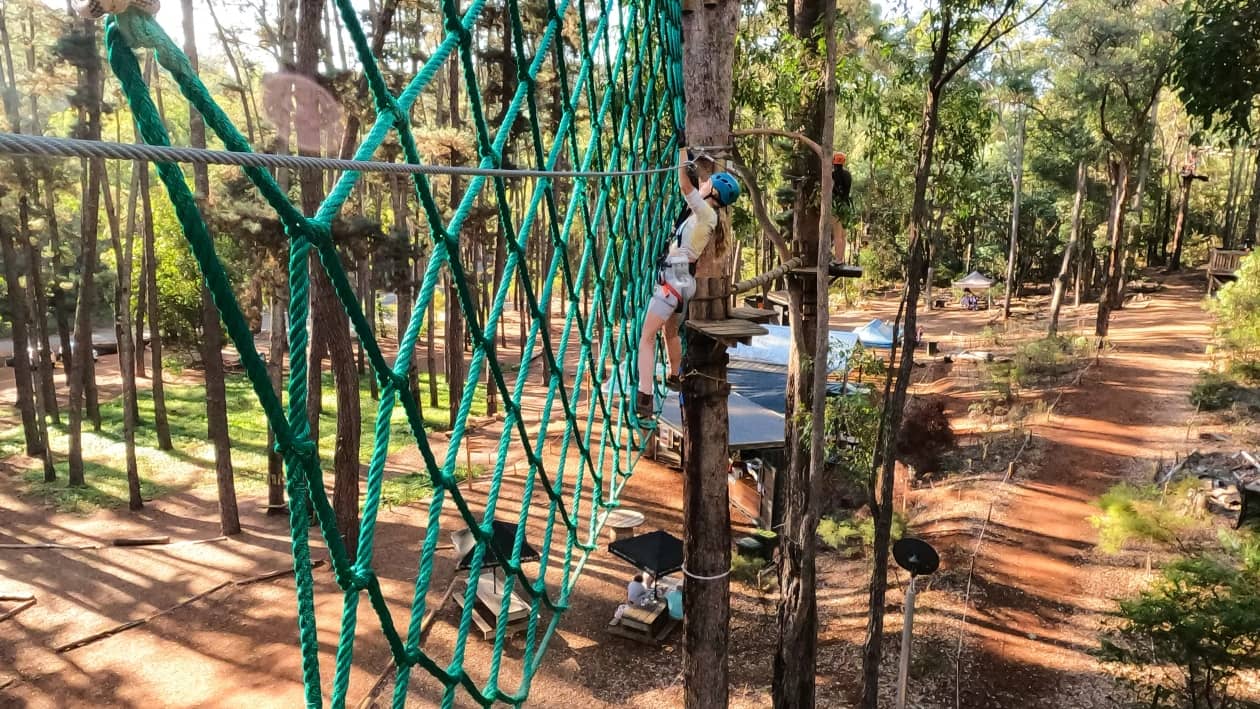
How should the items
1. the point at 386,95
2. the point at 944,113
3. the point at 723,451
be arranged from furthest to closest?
the point at 944,113 < the point at 723,451 < the point at 386,95

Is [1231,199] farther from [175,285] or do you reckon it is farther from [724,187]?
[175,285]

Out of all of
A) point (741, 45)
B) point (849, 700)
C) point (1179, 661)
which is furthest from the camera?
point (849, 700)

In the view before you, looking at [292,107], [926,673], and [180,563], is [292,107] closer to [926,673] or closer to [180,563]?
[180,563]

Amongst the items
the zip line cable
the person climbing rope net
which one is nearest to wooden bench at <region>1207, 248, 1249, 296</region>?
the person climbing rope net

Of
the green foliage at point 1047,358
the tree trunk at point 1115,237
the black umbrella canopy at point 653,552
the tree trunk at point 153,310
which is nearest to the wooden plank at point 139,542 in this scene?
the tree trunk at point 153,310

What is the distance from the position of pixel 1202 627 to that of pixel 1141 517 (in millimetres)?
2667

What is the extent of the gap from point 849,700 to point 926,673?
654 millimetres

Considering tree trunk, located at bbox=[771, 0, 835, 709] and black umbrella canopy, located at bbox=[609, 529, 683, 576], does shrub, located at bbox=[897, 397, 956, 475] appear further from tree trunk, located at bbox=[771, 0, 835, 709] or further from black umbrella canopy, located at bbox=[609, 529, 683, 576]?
tree trunk, located at bbox=[771, 0, 835, 709]

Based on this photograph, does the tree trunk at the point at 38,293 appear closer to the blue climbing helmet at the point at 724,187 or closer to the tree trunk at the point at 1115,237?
the blue climbing helmet at the point at 724,187

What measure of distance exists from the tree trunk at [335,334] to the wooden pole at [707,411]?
3883mm

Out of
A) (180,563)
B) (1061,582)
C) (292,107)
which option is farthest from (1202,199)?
(180,563)

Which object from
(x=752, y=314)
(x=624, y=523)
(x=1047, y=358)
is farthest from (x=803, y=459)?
(x=1047, y=358)

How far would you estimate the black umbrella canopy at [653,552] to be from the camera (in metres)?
5.52

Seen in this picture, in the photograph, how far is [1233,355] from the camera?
Answer: 31.1 ft
